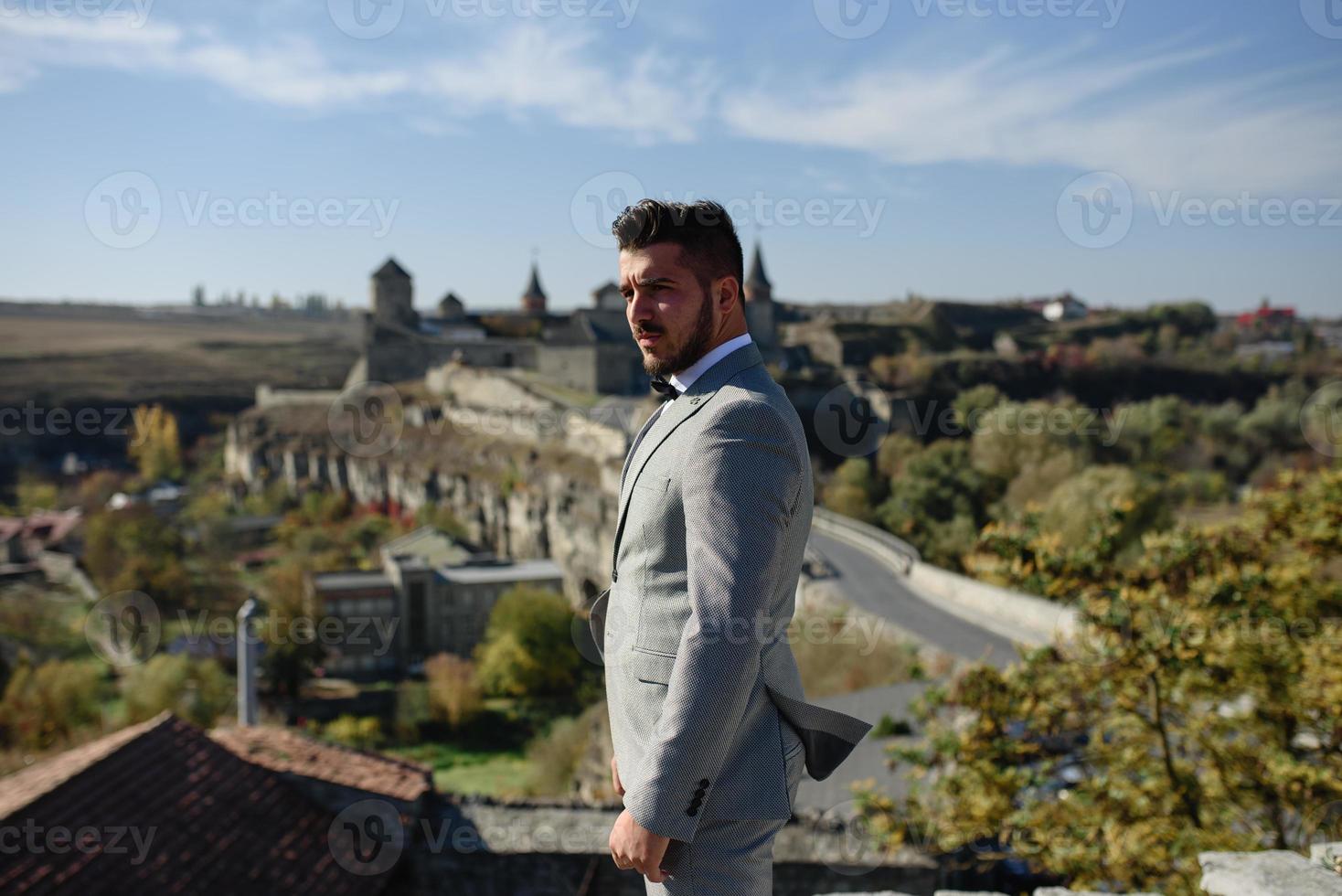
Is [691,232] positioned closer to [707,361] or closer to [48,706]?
[707,361]

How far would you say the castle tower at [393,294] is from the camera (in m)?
56.4

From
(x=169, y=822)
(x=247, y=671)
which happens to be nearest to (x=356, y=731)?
(x=247, y=671)

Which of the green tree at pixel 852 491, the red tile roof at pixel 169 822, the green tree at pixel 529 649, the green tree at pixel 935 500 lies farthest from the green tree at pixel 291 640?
the red tile roof at pixel 169 822

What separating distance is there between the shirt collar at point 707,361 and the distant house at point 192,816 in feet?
25.1

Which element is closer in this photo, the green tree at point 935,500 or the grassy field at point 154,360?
the green tree at point 935,500

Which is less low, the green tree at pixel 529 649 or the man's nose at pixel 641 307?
the man's nose at pixel 641 307

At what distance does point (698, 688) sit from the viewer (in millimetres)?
1791

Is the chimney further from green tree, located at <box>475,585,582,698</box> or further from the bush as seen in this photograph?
green tree, located at <box>475,585,582,698</box>

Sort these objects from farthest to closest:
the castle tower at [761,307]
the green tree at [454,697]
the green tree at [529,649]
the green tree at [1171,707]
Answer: the castle tower at [761,307]
the green tree at [529,649]
the green tree at [454,697]
the green tree at [1171,707]

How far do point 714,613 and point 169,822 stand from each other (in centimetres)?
857

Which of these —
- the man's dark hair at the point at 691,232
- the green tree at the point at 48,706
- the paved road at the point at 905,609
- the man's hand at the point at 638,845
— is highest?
the man's dark hair at the point at 691,232

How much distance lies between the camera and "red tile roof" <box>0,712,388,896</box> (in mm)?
7543

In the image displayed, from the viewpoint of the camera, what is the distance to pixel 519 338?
→ 5538 cm

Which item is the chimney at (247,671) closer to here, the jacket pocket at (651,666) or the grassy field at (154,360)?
the jacket pocket at (651,666)
